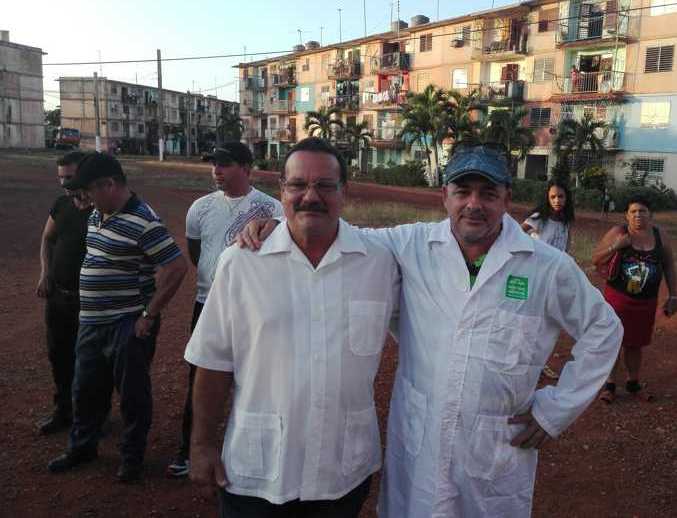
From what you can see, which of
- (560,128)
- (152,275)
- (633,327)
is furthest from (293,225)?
(560,128)

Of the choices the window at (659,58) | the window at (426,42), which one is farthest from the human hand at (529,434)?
the window at (426,42)

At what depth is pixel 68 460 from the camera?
3.92 meters

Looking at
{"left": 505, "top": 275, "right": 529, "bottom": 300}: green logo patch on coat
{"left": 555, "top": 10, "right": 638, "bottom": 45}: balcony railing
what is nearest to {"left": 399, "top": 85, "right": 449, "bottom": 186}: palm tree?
{"left": 555, "top": 10, "right": 638, "bottom": 45}: balcony railing

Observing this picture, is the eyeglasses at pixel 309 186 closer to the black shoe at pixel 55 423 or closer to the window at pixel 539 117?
the black shoe at pixel 55 423

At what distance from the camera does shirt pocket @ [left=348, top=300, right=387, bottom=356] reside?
2.09 metres

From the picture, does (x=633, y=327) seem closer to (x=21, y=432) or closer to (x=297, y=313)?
(x=297, y=313)

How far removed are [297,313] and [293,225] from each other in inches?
13.4

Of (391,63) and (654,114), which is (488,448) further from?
(391,63)

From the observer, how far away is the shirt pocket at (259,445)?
207 centimetres

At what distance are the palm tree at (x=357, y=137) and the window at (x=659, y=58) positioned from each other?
18275 millimetres

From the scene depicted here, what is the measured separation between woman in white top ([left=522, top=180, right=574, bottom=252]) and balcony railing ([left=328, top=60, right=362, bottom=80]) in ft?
138

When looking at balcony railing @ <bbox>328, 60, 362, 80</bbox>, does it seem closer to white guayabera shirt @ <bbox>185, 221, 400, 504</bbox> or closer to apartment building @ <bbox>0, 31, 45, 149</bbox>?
apartment building @ <bbox>0, 31, 45, 149</bbox>

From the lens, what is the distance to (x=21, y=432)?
14.5 ft

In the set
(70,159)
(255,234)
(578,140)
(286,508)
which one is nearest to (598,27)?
(578,140)
